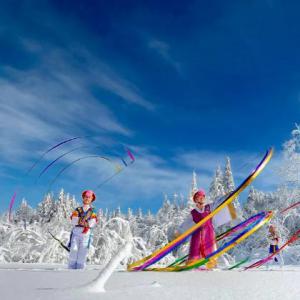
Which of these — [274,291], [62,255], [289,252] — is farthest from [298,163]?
[274,291]

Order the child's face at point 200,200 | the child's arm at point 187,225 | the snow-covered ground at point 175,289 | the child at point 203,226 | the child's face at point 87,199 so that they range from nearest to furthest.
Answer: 1. the snow-covered ground at point 175,289
2. the child at point 203,226
3. the child's arm at point 187,225
4. the child's face at point 200,200
5. the child's face at point 87,199

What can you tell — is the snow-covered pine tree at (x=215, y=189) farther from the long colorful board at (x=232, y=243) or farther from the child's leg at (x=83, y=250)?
the long colorful board at (x=232, y=243)

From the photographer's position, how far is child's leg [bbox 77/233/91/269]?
691cm

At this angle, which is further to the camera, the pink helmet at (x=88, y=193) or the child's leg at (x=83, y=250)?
the pink helmet at (x=88, y=193)

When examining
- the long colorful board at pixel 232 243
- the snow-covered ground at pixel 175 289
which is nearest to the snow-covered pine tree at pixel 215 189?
the long colorful board at pixel 232 243

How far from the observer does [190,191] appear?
33.0 metres

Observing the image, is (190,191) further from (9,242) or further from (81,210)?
(81,210)

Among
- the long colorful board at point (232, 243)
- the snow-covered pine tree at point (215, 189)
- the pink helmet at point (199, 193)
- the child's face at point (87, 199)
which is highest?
the snow-covered pine tree at point (215, 189)

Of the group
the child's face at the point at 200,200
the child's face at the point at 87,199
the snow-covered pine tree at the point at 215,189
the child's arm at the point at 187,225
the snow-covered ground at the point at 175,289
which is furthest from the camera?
the snow-covered pine tree at the point at 215,189

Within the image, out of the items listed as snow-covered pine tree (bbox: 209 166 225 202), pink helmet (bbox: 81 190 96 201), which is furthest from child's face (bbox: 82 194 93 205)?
snow-covered pine tree (bbox: 209 166 225 202)

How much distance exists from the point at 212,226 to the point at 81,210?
2578 millimetres

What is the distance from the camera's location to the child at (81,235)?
693 centimetres

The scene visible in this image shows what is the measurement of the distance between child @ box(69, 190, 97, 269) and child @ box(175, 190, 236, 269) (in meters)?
1.74

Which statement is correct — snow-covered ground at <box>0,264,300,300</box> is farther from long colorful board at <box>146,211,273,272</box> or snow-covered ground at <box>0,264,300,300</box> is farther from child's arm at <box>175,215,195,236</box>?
child's arm at <box>175,215,195,236</box>
